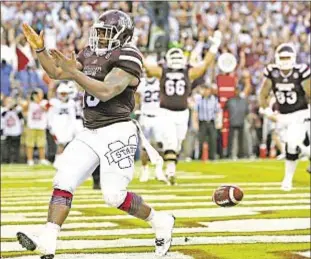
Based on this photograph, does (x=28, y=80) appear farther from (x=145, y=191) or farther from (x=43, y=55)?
(x=43, y=55)

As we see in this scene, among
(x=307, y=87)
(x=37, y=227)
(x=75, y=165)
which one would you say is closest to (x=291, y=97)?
(x=307, y=87)

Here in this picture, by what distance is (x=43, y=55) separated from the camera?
489cm

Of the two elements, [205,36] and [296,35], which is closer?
[205,36]

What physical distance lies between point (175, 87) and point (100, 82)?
21.0 feet

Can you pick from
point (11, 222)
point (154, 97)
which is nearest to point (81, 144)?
Result: point (11, 222)

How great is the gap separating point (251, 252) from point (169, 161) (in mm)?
5174

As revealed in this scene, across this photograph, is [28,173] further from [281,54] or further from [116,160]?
[116,160]

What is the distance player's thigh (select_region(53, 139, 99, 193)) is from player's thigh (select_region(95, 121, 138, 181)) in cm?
6

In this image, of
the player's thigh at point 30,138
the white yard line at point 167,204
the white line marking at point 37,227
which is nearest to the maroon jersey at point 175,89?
the white yard line at point 167,204

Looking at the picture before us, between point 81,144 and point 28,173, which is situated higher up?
point 81,144

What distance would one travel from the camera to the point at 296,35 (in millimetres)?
21094

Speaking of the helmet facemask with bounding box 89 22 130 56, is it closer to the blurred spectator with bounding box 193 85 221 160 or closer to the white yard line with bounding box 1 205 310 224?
the white yard line with bounding box 1 205 310 224

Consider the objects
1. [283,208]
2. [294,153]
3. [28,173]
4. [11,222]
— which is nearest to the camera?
[11,222]

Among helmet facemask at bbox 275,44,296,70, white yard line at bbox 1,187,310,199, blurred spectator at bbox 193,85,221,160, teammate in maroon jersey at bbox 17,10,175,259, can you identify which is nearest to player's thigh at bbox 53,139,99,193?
teammate in maroon jersey at bbox 17,10,175,259
